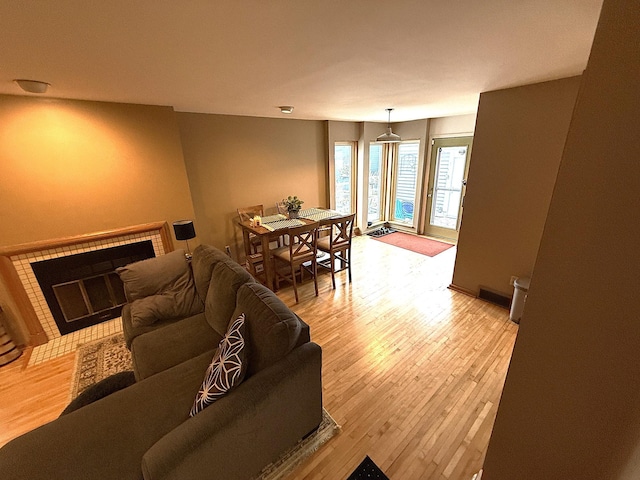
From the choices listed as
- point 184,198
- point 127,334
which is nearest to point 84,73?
point 184,198

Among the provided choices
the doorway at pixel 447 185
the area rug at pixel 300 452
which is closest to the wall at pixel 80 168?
the area rug at pixel 300 452

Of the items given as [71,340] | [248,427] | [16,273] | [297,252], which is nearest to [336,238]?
[297,252]

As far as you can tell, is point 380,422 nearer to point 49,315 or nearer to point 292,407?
point 292,407

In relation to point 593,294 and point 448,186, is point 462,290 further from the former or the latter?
point 593,294

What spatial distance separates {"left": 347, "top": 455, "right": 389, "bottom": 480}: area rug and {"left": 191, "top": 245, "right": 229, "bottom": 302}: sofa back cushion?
5.37 ft

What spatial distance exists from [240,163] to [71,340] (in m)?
2.87

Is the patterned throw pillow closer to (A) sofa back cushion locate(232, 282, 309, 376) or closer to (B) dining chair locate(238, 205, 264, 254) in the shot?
(A) sofa back cushion locate(232, 282, 309, 376)

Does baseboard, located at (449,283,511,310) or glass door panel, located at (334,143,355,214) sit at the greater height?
glass door panel, located at (334,143,355,214)

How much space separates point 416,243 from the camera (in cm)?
507

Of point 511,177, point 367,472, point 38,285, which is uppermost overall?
point 511,177

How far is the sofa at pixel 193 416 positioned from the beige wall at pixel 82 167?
1475 mm

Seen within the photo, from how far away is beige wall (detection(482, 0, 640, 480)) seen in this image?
20.6 inches

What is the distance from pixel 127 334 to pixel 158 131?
2.09 meters

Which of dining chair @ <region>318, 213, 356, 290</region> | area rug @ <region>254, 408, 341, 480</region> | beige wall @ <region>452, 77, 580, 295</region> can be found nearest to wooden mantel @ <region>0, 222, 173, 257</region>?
dining chair @ <region>318, 213, 356, 290</region>
